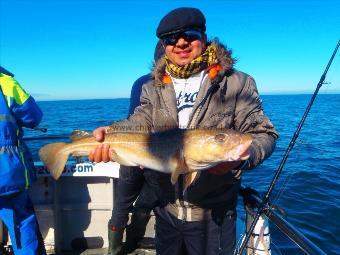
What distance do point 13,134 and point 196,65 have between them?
2.59 meters

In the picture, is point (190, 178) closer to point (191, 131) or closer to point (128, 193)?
point (191, 131)

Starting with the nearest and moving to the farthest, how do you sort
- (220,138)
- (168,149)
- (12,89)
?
(220,138) < (168,149) < (12,89)

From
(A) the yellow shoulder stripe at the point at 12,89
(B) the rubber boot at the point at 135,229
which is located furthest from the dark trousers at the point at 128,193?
(A) the yellow shoulder stripe at the point at 12,89

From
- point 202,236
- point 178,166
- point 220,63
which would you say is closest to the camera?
point 178,166

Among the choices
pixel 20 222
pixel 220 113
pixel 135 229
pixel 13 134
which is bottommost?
pixel 135 229

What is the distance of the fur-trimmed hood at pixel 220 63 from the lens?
3268mm

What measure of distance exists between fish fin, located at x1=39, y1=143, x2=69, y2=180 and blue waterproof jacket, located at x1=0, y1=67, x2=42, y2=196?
563mm

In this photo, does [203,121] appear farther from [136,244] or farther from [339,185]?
[339,185]

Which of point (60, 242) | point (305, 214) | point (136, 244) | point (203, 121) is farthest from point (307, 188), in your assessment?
point (203, 121)

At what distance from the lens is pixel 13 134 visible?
4.32m

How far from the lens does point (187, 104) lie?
11.1 ft

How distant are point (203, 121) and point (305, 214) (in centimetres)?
690

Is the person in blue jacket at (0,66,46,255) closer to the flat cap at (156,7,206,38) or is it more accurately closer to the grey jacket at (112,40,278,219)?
the grey jacket at (112,40,278,219)

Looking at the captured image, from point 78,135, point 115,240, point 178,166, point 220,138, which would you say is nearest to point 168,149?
point 178,166
